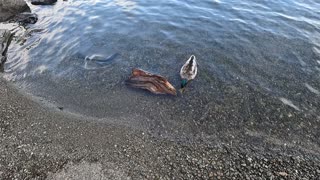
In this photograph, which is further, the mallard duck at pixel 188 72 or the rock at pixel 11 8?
the rock at pixel 11 8

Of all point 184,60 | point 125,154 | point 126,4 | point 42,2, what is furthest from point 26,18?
point 125,154

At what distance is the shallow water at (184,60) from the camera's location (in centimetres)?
1305

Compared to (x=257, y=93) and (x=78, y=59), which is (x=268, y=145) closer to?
(x=257, y=93)

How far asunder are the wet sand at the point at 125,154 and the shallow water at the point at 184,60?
0.79 m

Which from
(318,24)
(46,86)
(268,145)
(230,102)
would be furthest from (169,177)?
(318,24)

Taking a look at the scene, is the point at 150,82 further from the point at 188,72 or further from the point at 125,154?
the point at 125,154

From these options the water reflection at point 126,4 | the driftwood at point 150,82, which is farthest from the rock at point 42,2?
the driftwood at point 150,82

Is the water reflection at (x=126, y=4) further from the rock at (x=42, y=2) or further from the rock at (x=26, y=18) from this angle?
the rock at (x=26, y=18)

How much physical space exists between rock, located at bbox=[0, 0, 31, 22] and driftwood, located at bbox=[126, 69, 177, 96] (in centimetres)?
1253

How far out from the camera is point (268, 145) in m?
11.6

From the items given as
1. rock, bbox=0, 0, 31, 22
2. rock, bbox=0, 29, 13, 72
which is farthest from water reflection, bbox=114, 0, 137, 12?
rock, bbox=0, 29, 13, 72

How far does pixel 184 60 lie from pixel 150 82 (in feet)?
11.3

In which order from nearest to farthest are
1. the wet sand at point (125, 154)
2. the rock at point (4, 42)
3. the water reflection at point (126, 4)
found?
the wet sand at point (125, 154) < the rock at point (4, 42) < the water reflection at point (126, 4)

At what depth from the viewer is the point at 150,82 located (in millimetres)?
14328
